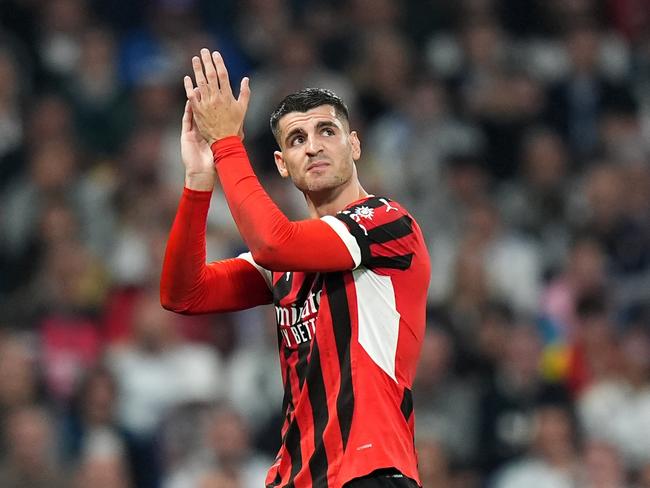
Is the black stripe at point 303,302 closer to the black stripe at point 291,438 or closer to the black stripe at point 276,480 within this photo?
the black stripe at point 291,438

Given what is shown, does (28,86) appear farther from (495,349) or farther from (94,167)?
(495,349)

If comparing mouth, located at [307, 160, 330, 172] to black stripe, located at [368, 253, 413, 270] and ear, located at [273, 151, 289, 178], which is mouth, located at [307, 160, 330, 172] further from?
black stripe, located at [368, 253, 413, 270]

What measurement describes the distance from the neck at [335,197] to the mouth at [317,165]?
0.11 m

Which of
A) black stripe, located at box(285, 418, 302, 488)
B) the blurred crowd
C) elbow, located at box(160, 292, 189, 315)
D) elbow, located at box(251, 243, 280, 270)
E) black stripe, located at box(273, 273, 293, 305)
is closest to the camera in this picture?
elbow, located at box(251, 243, 280, 270)

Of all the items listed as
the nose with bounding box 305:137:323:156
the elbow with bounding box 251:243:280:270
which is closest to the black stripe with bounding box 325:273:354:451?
the elbow with bounding box 251:243:280:270

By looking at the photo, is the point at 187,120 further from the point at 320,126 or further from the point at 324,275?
the point at 324,275

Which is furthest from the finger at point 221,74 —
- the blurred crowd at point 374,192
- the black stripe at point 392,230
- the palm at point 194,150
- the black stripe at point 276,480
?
the blurred crowd at point 374,192

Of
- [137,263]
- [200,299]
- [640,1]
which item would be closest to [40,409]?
[137,263]

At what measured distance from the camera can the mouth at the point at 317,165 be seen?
14.7ft

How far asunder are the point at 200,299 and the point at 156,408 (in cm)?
413

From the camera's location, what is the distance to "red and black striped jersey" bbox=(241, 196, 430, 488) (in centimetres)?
427

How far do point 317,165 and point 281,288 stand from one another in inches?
17.5

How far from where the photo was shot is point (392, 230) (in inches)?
174

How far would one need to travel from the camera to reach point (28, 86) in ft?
34.9
